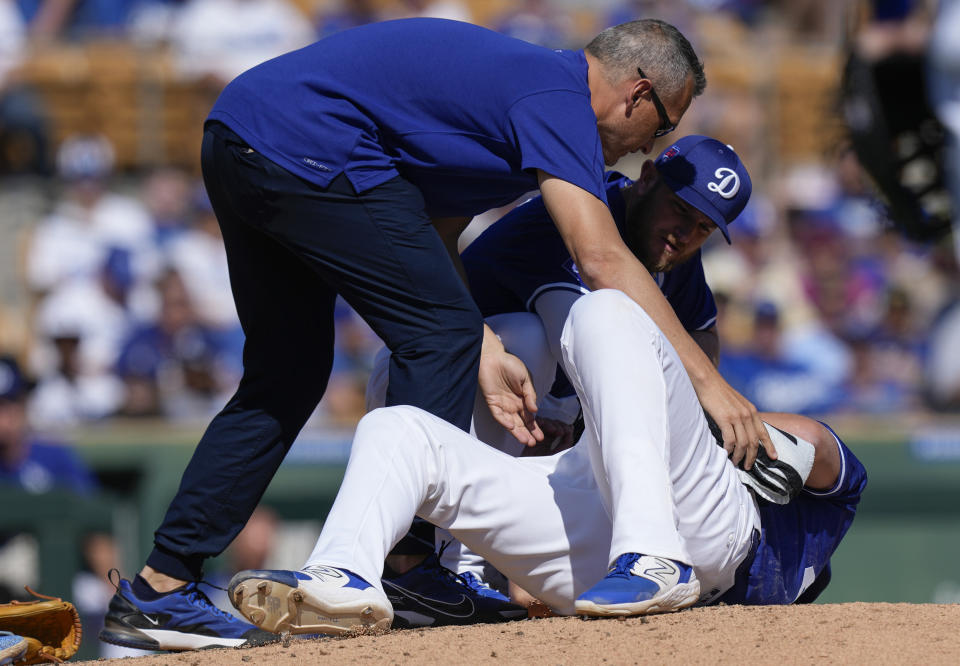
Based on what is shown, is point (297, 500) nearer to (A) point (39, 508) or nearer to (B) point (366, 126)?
(A) point (39, 508)

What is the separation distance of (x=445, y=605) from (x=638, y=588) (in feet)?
2.49

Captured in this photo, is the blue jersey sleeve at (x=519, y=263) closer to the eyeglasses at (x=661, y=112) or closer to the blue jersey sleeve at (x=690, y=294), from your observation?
the blue jersey sleeve at (x=690, y=294)

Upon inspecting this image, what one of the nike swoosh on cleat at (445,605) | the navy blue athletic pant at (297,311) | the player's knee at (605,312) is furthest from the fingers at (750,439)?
the nike swoosh on cleat at (445,605)

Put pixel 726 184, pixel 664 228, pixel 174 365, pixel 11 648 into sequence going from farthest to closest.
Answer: pixel 174 365 → pixel 664 228 → pixel 726 184 → pixel 11 648

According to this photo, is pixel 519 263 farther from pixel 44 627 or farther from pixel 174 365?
pixel 174 365

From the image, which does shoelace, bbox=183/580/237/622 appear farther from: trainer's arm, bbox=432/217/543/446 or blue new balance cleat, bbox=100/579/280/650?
trainer's arm, bbox=432/217/543/446

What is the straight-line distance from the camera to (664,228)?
3.73 meters

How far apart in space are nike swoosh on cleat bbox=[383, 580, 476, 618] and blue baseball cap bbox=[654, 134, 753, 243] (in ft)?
4.01

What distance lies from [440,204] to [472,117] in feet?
1.07

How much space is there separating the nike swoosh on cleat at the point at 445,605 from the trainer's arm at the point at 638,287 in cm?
77

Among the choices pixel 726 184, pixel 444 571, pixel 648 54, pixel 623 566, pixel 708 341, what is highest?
pixel 648 54

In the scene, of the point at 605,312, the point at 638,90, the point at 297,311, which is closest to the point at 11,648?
the point at 297,311

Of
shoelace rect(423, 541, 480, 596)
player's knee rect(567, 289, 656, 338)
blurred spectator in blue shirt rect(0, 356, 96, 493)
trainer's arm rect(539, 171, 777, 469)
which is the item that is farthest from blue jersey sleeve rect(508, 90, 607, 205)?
blurred spectator in blue shirt rect(0, 356, 96, 493)

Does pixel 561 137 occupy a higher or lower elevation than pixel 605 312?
higher
